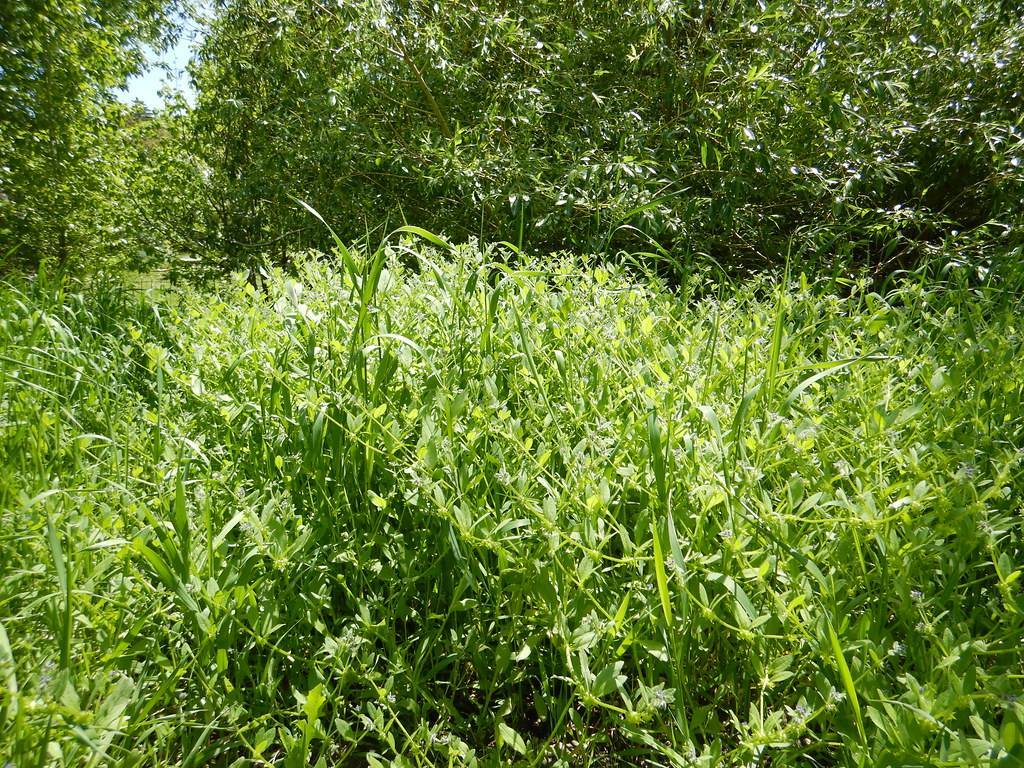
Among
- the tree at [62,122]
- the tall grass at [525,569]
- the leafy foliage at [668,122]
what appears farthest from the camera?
the tree at [62,122]

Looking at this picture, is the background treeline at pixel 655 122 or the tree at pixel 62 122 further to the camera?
the tree at pixel 62 122

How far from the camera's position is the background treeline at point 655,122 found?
416cm

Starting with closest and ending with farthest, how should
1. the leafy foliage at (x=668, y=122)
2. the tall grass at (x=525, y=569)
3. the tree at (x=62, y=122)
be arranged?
the tall grass at (x=525, y=569) < the leafy foliage at (x=668, y=122) < the tree at (x=62, y=122)

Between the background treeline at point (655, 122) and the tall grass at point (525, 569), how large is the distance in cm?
205

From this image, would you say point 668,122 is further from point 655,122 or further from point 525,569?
point 525,569

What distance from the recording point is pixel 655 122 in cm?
484

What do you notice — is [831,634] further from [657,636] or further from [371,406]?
[371,406]

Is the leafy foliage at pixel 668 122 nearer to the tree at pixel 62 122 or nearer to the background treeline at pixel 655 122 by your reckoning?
the background treeline at pixel 655 122

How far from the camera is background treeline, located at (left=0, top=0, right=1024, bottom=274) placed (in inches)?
164

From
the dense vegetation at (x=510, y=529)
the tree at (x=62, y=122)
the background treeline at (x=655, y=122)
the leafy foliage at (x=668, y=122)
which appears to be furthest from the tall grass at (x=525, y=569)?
the tree at (x=62, y=122)

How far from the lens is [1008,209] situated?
13.1 feet

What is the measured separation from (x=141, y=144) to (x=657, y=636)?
26.3ft

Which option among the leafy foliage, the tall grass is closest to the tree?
the leafy foliage

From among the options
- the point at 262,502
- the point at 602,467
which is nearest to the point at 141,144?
the point at 262,502
